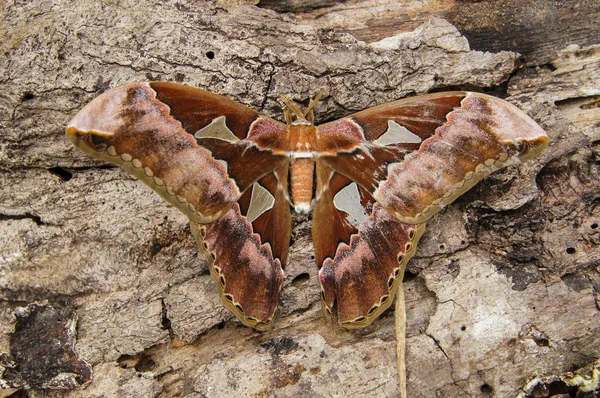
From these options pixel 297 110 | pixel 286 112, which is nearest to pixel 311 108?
pixel 297 110

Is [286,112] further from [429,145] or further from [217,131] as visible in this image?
[429,145]

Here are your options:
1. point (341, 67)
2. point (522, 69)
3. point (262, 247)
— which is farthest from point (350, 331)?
point (522, 69)

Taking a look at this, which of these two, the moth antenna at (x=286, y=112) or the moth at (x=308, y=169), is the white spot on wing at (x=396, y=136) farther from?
the moth antenna at (x=286, y=112)

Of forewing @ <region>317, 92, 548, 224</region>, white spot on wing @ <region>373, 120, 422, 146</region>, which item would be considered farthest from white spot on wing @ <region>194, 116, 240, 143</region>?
white spot on wing @ <region>373, 120, 422, 146</region>

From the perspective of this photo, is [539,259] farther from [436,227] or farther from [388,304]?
[388,304]

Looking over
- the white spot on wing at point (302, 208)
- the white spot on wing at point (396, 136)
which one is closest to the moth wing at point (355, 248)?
the white spot on wing at point (302, 208)

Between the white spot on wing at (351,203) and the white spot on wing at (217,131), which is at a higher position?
the white spot on wing at (217,131)

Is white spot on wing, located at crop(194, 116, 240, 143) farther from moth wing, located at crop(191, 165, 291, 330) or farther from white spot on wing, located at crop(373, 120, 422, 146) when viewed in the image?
white spot on wing, located at crop(373, 120, 422, 146)
